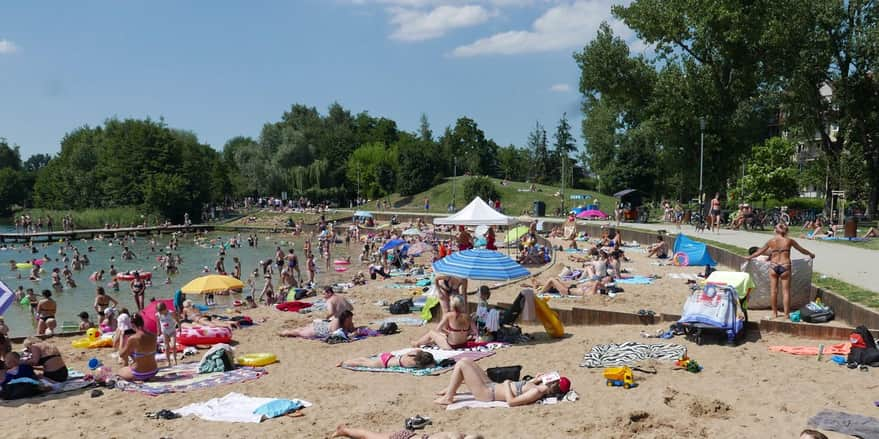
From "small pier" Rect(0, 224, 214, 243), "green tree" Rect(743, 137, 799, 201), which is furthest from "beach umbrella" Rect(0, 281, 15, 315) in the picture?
"green tree" Rect(743, 137, 799, 201)

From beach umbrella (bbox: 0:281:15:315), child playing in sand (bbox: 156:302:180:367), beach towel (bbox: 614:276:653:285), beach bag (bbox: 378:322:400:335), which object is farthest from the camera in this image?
beach towel (bbox: 614:276:653:285)

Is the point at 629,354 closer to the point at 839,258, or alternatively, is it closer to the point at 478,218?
the point at 478,218

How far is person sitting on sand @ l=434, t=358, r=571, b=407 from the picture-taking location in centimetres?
688

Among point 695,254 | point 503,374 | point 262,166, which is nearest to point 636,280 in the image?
point 695,254

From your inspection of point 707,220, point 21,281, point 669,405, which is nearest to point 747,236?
point 707,220

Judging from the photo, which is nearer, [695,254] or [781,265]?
[781,265]

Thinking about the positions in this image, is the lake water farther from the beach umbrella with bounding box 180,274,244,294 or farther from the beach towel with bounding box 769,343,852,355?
the beach towel with bounding box 769,343,852,355

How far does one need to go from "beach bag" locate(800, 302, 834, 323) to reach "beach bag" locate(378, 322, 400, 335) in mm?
6480

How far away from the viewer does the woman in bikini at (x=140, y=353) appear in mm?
Answer: 8539

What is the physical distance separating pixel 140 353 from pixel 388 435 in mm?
4494

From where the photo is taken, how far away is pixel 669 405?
6570 mm

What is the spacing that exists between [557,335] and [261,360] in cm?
457

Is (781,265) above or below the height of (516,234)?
above

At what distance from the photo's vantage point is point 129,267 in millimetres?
29641
